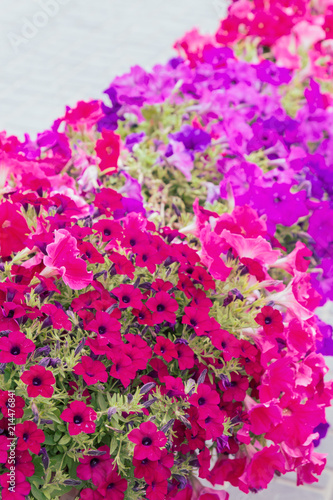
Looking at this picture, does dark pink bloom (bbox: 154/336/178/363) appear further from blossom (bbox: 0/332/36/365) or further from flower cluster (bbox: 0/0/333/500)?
blossom (bbox: 0/332/36/365)

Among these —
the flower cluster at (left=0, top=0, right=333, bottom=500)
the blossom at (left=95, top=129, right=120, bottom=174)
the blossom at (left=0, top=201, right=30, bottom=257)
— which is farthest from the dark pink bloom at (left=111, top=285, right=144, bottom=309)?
the blossom at (left=95, top=129, right=120, bottom=174)

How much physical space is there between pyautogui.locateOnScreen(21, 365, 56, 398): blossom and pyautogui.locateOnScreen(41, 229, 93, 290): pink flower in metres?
0.25

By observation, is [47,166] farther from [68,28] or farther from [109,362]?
[68,28]

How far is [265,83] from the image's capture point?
3246mm

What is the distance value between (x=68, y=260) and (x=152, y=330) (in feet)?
1.12

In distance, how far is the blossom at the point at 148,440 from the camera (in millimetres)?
1474

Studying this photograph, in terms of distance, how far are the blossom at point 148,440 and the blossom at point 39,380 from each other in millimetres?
250

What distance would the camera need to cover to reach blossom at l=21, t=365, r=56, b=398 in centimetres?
145

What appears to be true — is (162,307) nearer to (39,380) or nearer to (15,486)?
(39,380)

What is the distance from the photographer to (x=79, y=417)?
149 centimetres

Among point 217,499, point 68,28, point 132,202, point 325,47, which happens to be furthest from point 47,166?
point 68,28

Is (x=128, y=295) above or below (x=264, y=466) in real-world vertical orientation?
above

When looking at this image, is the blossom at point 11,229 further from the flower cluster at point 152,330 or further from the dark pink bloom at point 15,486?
the dark pink bloom at point 15,486

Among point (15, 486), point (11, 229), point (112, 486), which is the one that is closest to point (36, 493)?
point (15, 486)
